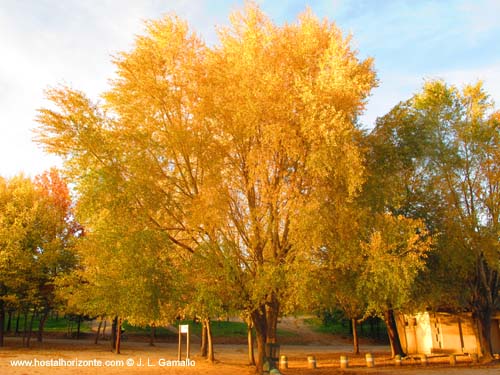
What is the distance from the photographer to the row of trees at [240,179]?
1304cm

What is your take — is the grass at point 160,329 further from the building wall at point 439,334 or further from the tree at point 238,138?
the tree at point 238,138

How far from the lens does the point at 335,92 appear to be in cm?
1372

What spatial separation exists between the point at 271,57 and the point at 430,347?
972 inches

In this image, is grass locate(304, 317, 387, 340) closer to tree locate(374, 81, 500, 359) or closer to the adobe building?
the adobe building

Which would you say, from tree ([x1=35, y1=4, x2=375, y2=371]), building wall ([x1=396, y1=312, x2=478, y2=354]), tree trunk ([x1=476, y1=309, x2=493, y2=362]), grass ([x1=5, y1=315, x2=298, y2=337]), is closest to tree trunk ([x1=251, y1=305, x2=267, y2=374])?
tree ([x1=35, y1=4, x2=375, y2=371])

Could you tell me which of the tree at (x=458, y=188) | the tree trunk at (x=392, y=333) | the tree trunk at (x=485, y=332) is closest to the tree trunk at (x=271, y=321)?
the tree at (x=458, y=188)

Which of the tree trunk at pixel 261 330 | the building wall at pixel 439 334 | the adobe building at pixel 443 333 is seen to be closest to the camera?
the tree trunk at pixel 261 330

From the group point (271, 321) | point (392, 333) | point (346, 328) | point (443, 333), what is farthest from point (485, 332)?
point (346, 328)

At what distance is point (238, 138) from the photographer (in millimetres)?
15008

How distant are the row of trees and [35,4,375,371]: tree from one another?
1.9 inches

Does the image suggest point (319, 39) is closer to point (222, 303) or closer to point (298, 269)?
point (298, 269)

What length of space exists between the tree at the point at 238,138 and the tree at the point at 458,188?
651cm

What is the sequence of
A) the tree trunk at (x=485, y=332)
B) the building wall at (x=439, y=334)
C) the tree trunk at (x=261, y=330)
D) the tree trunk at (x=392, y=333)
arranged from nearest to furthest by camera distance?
the tree trunk at (x=261, y=330)
the tree trunk at (x=485, y=332)
the tree trunk at (x=392, y=333)
the building wall at (x=439, y=334)

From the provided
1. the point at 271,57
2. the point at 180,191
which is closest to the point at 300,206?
the point at 180,191
